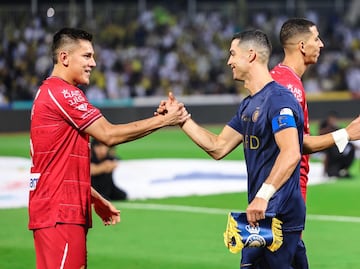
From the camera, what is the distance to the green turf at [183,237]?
12234 millimetres

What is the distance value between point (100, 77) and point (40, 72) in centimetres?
261

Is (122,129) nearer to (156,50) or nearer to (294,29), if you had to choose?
(294,29)

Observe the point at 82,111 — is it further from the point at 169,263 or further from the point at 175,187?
the point at 175,187

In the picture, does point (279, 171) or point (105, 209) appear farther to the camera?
point (105, 209)

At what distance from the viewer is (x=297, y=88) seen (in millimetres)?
8539

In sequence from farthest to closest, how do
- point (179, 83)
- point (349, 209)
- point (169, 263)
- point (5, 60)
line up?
point (179, 83), point (5, 60), point (349, 209), point (169, 263)

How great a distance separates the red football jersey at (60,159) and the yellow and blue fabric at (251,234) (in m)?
1.15

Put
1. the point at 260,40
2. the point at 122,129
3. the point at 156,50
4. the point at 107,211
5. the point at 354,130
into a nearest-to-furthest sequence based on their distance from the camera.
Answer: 1. the point at 260,40
2. the point at 122,129
3. the point at 354,130
4. the point at 107,211
5. the point at 156,50

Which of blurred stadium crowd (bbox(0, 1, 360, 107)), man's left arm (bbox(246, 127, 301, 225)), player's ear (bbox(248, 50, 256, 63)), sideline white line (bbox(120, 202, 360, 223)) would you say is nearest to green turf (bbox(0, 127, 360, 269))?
sideline white line (bbox(120, 202, 360, 223))

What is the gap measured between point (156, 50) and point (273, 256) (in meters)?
34.3

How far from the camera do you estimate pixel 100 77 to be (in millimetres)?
38000

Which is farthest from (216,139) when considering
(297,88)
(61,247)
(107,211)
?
(61,247)

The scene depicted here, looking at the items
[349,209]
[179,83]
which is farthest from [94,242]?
[179,83]

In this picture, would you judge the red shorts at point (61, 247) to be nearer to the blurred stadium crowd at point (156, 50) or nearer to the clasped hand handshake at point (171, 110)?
the clasped hand handshake at point (171, 110)
